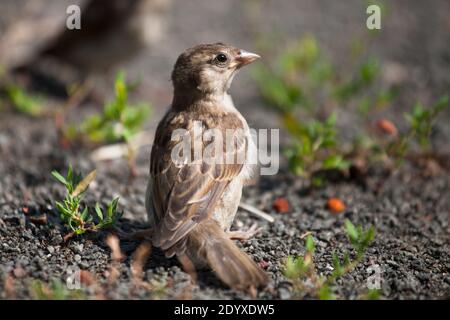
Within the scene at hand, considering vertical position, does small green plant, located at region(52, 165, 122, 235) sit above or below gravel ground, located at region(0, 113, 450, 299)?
above

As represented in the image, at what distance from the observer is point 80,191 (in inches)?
174

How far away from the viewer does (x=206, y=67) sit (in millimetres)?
5043

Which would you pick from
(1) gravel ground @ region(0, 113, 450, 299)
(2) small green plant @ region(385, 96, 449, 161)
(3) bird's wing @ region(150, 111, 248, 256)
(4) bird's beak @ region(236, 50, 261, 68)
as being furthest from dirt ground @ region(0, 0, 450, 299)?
(4) bird's beak @ region(236, 50, 261, 68)

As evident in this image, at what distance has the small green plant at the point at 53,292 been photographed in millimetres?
3619

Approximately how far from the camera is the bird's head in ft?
16.5

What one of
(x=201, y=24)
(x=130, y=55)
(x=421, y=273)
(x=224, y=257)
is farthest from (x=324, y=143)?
(x=201, y=24)

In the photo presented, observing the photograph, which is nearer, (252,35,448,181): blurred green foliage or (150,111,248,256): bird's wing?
(150,111,248,256): bird's wing

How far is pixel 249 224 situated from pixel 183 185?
102 centimetres

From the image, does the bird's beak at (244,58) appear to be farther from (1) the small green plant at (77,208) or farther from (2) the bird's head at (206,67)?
(1) the small green plant at (77,208)

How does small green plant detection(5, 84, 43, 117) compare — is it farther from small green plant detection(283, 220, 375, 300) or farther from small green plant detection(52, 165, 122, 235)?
small green plant detection(283, 220, 375, 300)

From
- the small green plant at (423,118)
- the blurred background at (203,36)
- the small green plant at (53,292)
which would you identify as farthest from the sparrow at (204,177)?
the blurred background at (203,36)

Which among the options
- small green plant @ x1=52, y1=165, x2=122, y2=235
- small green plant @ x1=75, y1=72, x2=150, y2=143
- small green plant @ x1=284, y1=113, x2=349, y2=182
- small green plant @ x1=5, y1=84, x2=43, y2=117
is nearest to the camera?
small green plant @ x1=52, y1=165, x2=122, y2=235

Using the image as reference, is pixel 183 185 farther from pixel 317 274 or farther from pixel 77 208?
pixel 317 274

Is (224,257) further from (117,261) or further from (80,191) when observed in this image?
(80,191)
